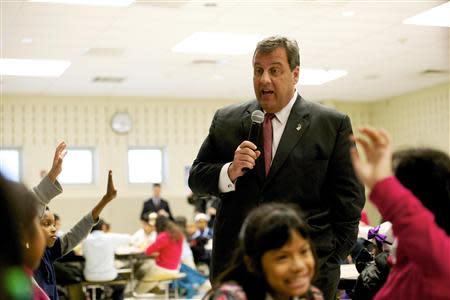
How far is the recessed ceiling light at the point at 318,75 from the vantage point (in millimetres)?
12853

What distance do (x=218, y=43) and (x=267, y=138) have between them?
7412 millimetres

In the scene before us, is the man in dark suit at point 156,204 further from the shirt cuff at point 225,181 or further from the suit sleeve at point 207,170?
the shirt cuff at point 225,181

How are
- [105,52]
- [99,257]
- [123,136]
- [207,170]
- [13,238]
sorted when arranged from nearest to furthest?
[13,238], [207,170], [99,257], [105,52], [123,136]

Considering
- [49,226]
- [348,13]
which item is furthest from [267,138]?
[348,13]

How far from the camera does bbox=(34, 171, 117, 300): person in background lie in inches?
158

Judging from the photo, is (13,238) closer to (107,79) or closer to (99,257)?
(99,257)

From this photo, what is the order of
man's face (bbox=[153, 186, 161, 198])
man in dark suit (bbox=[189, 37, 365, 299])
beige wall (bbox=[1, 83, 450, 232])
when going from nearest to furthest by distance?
man in dark suit (bbox=[189, 37, 365, 299])
man's face (bbox=[153, 186, 161, 198])
beige wall (bbox=[1, 83, 450, 232])

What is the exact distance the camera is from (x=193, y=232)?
13.3 metres

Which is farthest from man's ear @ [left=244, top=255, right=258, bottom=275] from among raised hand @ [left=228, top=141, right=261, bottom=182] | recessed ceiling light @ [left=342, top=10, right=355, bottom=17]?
recessed ceiling light @ [left=342, top=10, right=355, bottom=17]

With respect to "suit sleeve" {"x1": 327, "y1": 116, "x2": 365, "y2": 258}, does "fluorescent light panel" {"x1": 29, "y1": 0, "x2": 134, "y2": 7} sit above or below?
above

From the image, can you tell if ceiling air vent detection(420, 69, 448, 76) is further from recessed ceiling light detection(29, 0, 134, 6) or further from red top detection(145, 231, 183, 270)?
recessed ceiling light detection(29, 0, 134, 6)

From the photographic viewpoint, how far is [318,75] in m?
13.3

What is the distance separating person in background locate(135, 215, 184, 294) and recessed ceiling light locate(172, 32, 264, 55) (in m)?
2.54

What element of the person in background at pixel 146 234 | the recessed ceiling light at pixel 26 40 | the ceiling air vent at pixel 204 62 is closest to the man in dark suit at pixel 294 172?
the recessed ceiling light at pixel 26 40
